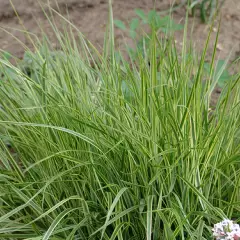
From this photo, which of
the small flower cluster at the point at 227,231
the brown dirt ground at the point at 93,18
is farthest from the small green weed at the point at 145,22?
the small flower cluster at the point at 227,231

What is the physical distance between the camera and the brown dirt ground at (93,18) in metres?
3.22

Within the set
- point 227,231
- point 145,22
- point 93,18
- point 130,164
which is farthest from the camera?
point 93,18

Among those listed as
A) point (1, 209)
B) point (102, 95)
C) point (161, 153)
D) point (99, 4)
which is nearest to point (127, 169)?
point (161, 153)

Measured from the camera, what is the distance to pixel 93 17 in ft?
11.1

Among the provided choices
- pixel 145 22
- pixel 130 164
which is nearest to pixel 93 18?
pixel 145 22

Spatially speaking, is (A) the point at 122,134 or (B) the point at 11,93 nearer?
(A) the point at 122,134

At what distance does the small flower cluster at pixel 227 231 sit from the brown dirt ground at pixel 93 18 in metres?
1.85

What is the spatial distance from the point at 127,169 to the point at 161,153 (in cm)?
20

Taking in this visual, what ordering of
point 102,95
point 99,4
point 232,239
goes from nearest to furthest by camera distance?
point 232,239 → point 102,95 → point 99,4

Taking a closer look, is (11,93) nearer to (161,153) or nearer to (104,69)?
(104,69)

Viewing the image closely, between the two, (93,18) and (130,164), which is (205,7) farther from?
(130,164)

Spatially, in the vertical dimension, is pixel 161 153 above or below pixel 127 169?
above

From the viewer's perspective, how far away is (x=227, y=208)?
1820 mm

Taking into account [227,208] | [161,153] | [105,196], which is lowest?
[227,208]
